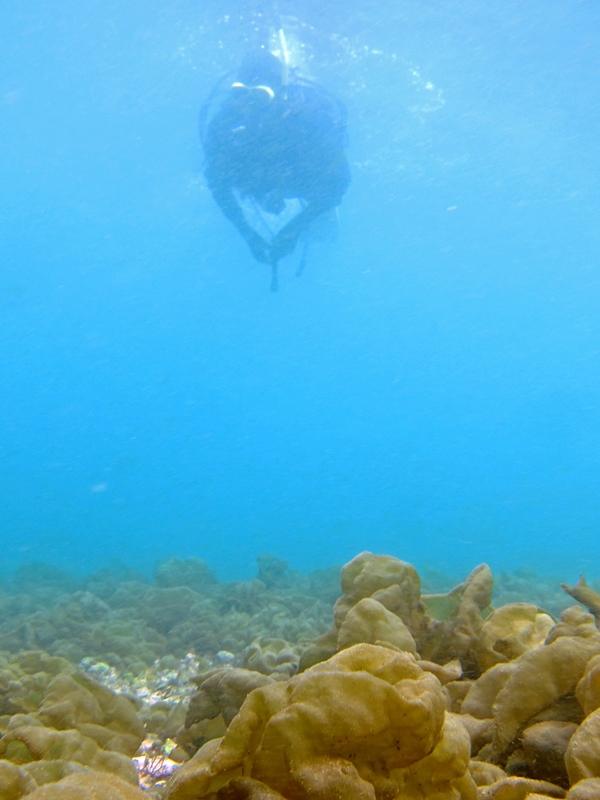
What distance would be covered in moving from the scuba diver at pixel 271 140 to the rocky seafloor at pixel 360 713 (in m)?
16.5

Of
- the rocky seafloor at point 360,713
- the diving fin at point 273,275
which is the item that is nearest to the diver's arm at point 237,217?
the diving fin at point 273,275

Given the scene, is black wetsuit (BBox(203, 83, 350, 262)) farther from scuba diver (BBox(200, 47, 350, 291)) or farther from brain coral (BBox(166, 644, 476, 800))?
brain coral (BBox(166, 644, 476, 800))

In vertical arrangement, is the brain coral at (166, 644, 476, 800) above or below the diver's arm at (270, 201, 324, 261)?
below

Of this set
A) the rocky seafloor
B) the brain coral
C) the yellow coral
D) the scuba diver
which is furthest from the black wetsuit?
the brain coral

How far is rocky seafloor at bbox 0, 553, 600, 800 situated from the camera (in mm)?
1222

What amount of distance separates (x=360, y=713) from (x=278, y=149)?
73.0 ft

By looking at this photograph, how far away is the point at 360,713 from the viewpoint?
1.22 meters

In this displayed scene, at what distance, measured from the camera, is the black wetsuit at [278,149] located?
60.7 feet

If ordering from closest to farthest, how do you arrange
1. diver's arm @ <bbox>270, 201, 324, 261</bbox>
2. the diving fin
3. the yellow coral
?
the yellow coral
diver's arm @ <bbox>270, 201, 324, 261</bbox>
the diving fin

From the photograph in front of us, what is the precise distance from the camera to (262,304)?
10306 cm

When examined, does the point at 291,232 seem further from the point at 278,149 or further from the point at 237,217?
the point at 278,149

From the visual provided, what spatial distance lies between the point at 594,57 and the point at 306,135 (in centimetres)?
1527

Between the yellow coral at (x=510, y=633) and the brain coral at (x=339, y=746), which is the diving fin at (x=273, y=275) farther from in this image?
the brain coral at (x=339, y=746)

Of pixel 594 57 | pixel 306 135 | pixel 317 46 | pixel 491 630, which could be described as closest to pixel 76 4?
pixel 317 46
